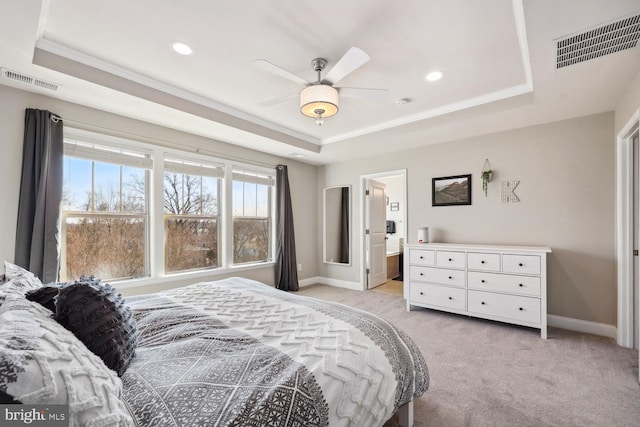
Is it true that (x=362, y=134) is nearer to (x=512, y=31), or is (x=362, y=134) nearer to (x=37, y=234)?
(x=512, y=31)

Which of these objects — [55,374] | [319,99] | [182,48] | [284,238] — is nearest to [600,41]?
[319,99]

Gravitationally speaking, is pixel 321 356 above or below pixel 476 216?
below

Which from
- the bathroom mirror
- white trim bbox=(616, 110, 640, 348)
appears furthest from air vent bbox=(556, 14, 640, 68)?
the bathroom mirror

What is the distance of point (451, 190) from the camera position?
13.5 ft

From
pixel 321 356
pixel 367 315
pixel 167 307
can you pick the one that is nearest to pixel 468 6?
pixel 367 315

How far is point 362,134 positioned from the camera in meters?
4.29

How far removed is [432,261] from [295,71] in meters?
2.75

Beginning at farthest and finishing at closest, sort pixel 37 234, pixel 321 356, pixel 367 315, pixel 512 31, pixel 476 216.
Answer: pixel 476 216, pixel 37 234, pixel 512 31, pixel 367 315, pixel 321 356

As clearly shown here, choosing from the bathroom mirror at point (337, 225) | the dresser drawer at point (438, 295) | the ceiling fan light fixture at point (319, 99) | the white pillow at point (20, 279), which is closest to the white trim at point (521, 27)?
the ceiling fan light fixture at point (319, 99)

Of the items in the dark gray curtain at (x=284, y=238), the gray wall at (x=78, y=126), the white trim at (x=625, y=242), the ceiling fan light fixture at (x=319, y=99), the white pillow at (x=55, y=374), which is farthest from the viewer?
the dark gray curtain at (x=284, y=238)

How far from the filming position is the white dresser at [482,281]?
3039 millimetres

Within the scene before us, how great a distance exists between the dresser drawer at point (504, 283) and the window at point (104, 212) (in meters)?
3.90

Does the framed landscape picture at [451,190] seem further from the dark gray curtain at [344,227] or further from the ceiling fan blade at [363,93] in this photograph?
the ceiling fan blade at [363,93]

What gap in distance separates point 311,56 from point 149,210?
2625mm
